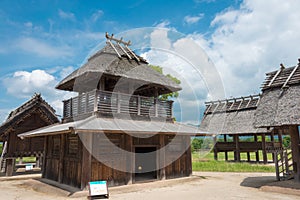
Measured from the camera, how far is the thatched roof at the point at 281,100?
372 inches

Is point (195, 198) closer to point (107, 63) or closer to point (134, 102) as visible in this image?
point (134, 102)

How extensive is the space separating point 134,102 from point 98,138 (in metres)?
2.93

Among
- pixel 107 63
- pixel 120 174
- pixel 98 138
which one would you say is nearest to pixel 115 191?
pixel 120 174

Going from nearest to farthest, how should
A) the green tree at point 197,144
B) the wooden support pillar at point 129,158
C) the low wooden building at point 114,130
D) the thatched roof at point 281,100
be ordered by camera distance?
the low wooden building at point 114,130 < the thatched roof at point 281,100 < the wooden support pillar at point 129,158 < the green tree at point 197,144

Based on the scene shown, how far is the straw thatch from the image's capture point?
34.8ft

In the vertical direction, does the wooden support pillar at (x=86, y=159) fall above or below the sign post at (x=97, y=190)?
above

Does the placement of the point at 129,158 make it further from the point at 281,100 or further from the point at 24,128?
the point at 24,128

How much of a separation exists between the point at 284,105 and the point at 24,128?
16.3 metres

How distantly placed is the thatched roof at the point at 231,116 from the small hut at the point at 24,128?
1543 cm

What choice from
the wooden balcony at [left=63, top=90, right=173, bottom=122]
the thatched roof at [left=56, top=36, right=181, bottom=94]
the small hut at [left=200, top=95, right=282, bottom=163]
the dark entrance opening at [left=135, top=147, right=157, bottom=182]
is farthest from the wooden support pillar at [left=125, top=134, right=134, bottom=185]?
the small hut at [left=200, top=95, right=282, bottom=163]

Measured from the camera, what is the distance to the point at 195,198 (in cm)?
808

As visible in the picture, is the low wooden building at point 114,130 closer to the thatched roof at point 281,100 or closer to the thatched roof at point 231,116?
the thatched roof at point 281,100

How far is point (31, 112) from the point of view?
16.0 meters

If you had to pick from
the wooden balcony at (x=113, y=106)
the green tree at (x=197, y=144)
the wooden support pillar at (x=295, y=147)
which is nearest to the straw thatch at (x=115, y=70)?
the wooden balcony at (x=113, y=106)
